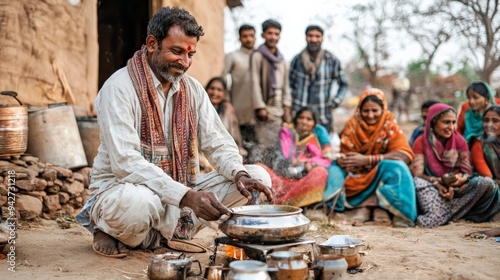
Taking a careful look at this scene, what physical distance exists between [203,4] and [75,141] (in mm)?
3639

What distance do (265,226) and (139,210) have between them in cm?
78

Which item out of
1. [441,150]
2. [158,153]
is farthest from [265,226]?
[441,150]

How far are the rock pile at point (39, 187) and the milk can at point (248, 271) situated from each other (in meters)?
2.66

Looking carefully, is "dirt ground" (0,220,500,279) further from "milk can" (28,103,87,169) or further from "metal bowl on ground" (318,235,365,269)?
"milk can" (28,103,87,169)

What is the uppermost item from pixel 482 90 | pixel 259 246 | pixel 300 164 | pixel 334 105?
pixel 482 90

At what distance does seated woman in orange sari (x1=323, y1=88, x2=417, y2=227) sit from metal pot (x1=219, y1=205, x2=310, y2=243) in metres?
2.43

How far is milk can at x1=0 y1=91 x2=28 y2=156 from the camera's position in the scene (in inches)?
176

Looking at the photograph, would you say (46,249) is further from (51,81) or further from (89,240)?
(51,81)

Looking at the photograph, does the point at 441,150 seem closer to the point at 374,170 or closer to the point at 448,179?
the point at 448,179

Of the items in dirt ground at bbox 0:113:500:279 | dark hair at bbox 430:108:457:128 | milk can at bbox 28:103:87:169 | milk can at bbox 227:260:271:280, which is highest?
dark hair at bbox 430:108:457:128

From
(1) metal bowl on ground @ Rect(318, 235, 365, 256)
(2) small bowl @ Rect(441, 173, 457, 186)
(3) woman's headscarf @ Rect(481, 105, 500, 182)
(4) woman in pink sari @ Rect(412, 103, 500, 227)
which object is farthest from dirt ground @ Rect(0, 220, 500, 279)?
(3) woman's headscarf @ Rect(481, 105, 500, 182)

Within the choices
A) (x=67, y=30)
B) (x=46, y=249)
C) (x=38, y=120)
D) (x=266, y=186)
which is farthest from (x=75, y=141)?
(x=266, y=186)

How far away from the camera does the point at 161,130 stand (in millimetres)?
3354

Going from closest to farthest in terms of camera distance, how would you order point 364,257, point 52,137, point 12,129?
point 364,257 → point 12,129 → point 52,137
